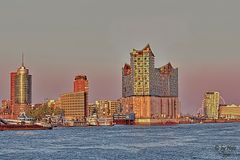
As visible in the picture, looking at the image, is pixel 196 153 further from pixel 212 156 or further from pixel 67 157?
pixel 67 157

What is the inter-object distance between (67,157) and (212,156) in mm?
20690

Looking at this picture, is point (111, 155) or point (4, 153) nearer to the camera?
point (111, 155)

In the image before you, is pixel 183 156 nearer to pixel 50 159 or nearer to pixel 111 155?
pixel 111 155

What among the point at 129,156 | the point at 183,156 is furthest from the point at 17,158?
the point at 183,156

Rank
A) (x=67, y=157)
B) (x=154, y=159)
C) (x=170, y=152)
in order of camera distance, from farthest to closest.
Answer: (x=170, y=152), (x=67, y=157), (x=154, y=159)

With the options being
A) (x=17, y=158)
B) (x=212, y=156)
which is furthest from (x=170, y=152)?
(x=17, y=158)

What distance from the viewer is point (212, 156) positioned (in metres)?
84.3

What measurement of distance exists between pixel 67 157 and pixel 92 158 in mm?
4307

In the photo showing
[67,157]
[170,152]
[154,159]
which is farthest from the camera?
[170,152]

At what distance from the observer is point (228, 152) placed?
87.2m

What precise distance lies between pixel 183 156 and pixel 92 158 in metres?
12.9

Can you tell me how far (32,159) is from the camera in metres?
84.7

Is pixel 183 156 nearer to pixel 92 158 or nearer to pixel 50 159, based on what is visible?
pixel 92 158

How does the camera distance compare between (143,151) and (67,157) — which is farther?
(143,151)
